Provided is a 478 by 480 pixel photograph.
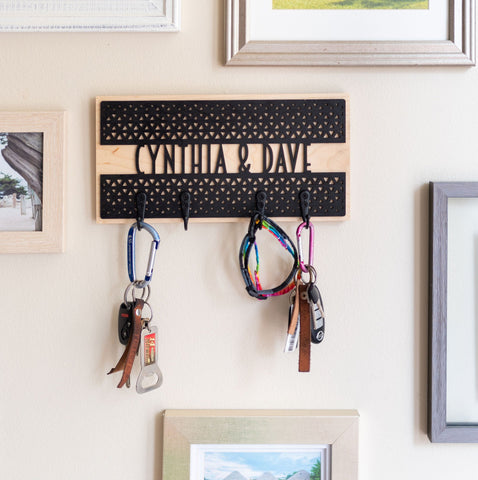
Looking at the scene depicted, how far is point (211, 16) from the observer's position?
2.49 ft

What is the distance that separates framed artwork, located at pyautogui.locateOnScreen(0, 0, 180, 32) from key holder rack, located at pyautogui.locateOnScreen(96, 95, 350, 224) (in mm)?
104

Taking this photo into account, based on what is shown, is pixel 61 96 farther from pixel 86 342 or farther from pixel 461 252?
pixel 461 252

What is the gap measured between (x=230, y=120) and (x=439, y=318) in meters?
0.40

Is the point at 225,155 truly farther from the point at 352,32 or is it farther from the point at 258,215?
the point at 352,32

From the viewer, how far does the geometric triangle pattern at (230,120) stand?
746 millimetres

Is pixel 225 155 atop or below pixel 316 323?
atop

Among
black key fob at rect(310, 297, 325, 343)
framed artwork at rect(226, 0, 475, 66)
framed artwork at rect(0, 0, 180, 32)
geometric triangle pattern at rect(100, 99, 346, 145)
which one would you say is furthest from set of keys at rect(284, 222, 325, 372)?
framed artwork at rect(0, 0, 180, 32)

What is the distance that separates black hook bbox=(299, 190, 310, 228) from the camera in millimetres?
739

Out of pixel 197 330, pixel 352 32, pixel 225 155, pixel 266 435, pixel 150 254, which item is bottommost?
pixel 266 435

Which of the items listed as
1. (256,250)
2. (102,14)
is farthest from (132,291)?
(102,14)

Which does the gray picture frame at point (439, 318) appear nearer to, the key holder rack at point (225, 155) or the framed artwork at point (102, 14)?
the key holder rack at point (225, 155)

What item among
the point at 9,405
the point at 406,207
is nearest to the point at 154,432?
the point at 9,405

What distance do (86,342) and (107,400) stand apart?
88 mm

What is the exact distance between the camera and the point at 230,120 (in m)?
0.75
